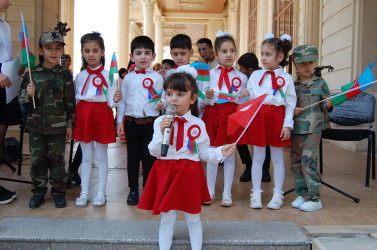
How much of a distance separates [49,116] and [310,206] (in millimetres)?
2324

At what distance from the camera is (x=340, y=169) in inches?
176

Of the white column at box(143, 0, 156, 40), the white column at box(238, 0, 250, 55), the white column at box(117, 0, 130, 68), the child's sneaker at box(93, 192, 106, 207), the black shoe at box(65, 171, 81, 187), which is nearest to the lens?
the child's sneaker at box(93, 192, 106, 207)

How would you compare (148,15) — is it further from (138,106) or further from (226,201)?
(226,201)

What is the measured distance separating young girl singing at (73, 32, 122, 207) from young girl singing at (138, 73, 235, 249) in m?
1.01

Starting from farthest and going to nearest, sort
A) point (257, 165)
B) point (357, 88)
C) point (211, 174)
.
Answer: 1. point (211, 174)
2. point (257, 165)
3. point (357, 88)

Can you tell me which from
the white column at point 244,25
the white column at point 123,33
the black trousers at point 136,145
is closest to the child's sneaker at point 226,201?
the black trousers at point 136,145

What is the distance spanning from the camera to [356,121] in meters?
3.75

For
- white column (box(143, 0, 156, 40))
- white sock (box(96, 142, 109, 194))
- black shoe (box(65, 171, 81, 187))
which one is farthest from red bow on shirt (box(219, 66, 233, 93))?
white column (box(143, 0, 156, 40))

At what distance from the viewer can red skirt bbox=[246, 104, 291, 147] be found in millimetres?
2901

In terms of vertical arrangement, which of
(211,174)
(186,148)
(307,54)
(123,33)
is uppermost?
(123,33)

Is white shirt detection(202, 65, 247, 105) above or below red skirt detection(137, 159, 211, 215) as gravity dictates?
above

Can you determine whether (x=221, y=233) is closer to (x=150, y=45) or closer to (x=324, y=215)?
(x=324, y=215)

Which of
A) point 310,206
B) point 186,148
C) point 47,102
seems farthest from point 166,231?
point 47,102

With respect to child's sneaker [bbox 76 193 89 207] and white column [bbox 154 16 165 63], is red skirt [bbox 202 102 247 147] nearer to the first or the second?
child's sneaker [bbox 76 193 89 207]
